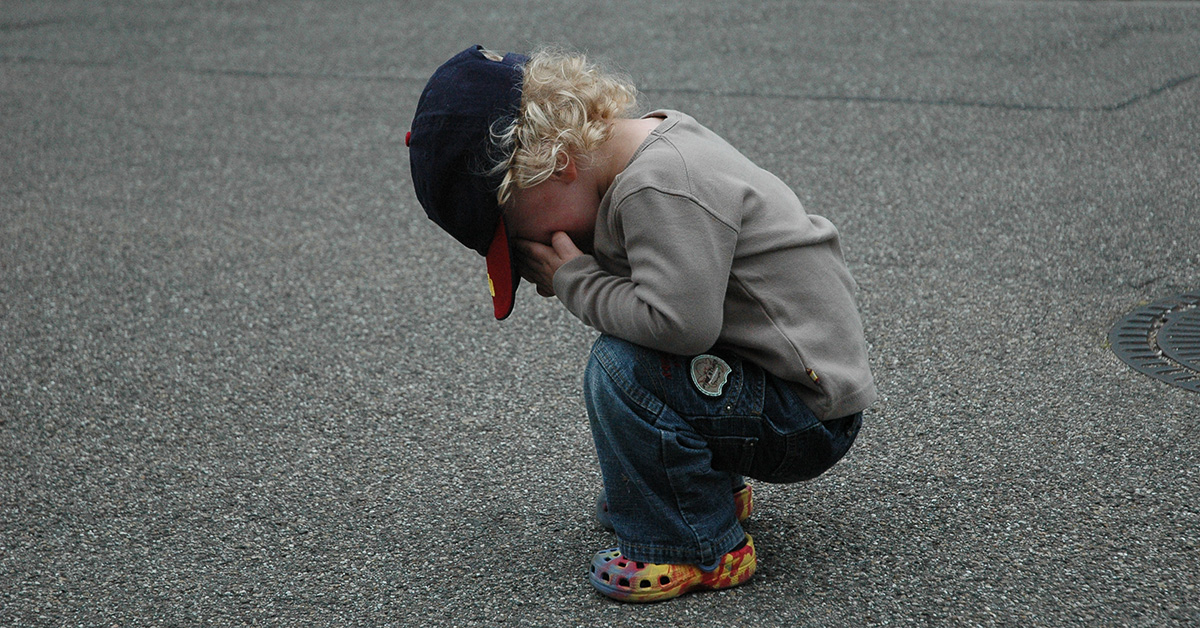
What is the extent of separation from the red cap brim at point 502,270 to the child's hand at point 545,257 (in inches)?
1.0

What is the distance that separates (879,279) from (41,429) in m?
2.36

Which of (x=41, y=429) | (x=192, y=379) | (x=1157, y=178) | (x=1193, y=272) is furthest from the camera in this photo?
(x=1157, y=178)

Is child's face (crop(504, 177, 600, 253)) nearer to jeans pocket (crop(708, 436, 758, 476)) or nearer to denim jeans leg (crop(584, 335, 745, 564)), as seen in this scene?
denim jeans leg (crop(584, 335, 745, 564))

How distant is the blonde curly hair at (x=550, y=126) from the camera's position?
192 cm

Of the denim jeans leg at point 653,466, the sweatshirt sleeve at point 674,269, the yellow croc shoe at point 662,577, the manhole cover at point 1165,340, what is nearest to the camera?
the sweatshirt sleeve at point 674,269

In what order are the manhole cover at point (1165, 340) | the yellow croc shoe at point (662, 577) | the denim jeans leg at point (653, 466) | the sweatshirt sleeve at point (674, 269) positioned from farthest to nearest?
the manhole cover at point (1165, 340), the yellow croc shoe at point (662, 577), the denim jeans leg at point (653, 466), the sweatshirt sleeve at point (674, 269)

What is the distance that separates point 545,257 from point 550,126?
0.23 m

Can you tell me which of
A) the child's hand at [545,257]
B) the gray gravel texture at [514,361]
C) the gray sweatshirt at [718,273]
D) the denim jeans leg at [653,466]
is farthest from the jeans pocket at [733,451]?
the child's hand at [545,257]

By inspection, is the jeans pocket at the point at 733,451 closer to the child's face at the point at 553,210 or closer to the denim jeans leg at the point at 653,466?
the denim jeans leg at the point at 653,466

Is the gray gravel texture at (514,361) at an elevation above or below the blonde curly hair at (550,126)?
below

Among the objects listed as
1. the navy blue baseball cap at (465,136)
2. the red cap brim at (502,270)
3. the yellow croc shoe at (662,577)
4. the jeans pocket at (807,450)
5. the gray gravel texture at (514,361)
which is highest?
the navy blue baseball cap at (465,136)

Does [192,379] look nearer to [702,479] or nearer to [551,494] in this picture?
[551,494]

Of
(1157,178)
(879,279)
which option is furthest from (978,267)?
(1157,178)

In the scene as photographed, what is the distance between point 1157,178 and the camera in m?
4.13
